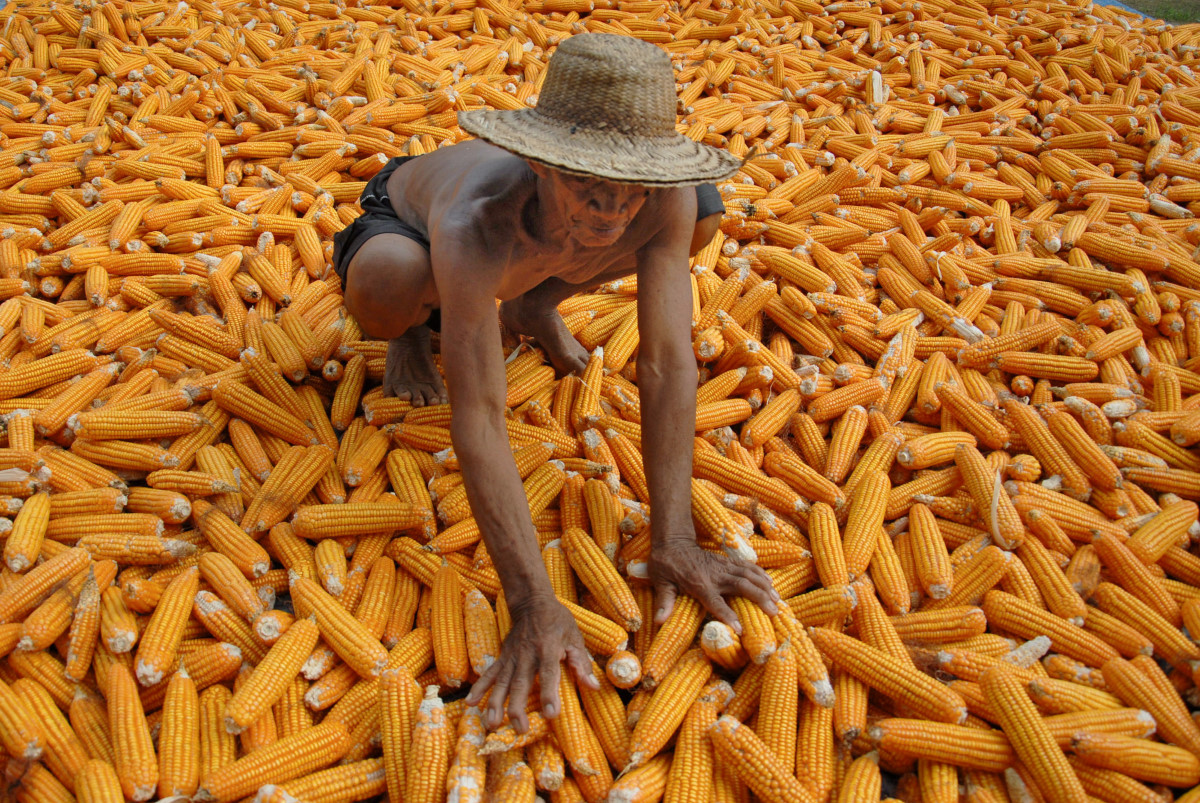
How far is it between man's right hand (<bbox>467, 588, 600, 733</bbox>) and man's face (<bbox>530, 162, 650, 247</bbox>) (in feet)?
3.52

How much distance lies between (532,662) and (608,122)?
4.73 feet

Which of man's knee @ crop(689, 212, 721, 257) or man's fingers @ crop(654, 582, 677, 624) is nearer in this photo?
man's fingers @ crop(654, 582, 677, 624)

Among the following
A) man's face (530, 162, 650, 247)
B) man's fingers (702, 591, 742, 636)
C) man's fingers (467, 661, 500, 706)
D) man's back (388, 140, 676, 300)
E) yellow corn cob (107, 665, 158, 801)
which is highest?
man's face (530, 162, 650, 247)

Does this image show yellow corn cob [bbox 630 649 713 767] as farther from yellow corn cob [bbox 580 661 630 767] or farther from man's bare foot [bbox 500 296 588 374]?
man's bare foot [bbox 500 296 588 374]

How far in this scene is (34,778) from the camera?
6.33ft

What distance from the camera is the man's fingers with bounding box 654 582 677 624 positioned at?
2260 millimetres

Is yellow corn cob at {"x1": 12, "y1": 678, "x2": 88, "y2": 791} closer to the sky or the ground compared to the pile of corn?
closer to the ground

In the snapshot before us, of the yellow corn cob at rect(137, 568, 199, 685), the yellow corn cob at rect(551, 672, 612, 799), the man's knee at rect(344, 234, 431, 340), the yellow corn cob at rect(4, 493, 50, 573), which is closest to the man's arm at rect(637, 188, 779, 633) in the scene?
the yellow corn cob at rect(551, 672, 612, 799)

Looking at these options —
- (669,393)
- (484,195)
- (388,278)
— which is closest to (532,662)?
(669,393)

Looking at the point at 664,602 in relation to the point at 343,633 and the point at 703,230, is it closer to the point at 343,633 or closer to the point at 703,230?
the point at 343,633

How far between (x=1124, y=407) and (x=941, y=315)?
0.90 metres

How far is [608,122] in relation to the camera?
1754 millimetres

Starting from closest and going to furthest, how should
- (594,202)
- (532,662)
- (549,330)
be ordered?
(594,202), (532,662), (549,330)

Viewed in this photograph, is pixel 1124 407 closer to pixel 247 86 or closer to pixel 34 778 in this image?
pixel 34 778
